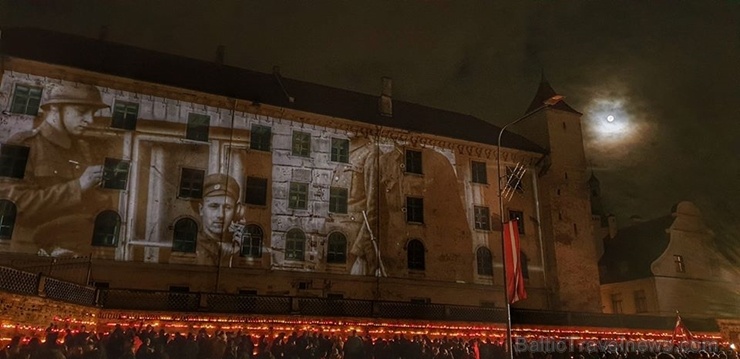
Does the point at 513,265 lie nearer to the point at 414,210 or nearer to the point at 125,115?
the point at 414,210

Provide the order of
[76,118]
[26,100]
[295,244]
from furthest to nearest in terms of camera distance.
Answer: [295,244]
[76,118]
[26,100]

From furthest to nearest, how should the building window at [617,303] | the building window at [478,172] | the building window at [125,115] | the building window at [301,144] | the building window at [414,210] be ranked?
the building window at [617,303] < the building window at [478,172] < the building window at [414,210] < the building window at [301,144] < the building window at [125,115]

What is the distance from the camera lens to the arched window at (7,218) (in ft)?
76.6

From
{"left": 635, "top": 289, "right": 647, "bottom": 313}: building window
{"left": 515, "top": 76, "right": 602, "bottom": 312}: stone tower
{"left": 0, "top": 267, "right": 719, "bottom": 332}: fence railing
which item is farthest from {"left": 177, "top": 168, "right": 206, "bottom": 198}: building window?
{"left": 635, "top": 289, "right": 647, "bottom": 313}: building window

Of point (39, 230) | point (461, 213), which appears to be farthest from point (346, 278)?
point (39, 230)

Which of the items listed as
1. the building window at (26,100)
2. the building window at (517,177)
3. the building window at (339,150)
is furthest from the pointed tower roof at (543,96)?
the building window at (26,100)

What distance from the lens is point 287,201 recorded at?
29.0 meters

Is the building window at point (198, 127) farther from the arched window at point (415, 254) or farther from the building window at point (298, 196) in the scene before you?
the arched window at point (415, 254)

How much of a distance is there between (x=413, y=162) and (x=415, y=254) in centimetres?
582

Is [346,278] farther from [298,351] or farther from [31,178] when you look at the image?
[31,178]

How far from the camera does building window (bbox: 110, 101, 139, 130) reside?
26547 mm

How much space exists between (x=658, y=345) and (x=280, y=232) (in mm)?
22580

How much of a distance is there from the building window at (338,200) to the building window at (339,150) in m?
1.83

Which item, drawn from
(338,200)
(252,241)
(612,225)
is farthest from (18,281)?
(612,225)
